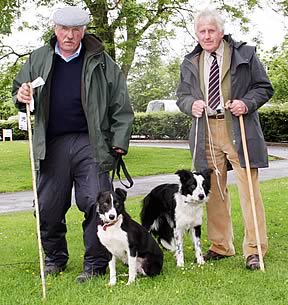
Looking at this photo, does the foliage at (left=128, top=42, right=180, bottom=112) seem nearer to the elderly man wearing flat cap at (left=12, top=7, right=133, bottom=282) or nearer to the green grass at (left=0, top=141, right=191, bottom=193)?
the green grass at (left=0, top=141, right=191, bottom=193)

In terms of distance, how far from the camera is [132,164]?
20.0 metres

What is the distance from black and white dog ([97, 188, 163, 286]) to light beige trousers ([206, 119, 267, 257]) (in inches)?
37.3

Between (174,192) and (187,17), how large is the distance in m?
14.1

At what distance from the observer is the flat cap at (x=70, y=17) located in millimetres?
5238

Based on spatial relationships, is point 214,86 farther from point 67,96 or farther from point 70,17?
point 70,17

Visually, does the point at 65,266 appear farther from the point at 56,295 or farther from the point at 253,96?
the point at 253,96

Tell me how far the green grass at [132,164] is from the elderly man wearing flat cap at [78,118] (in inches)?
363

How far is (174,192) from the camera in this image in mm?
6262

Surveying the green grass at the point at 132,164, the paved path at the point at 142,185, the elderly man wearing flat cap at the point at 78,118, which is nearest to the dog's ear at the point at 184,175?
the elderly man wearing flat cap at the point at 78,118

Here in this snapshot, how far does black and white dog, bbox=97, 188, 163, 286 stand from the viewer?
529 centimetres

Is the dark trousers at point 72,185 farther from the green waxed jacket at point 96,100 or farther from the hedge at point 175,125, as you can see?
the hedge at point 175,125

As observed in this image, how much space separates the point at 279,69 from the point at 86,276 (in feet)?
73.2

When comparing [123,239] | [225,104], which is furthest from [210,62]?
[123,239]

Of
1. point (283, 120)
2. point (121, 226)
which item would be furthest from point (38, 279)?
point (283, 120)
